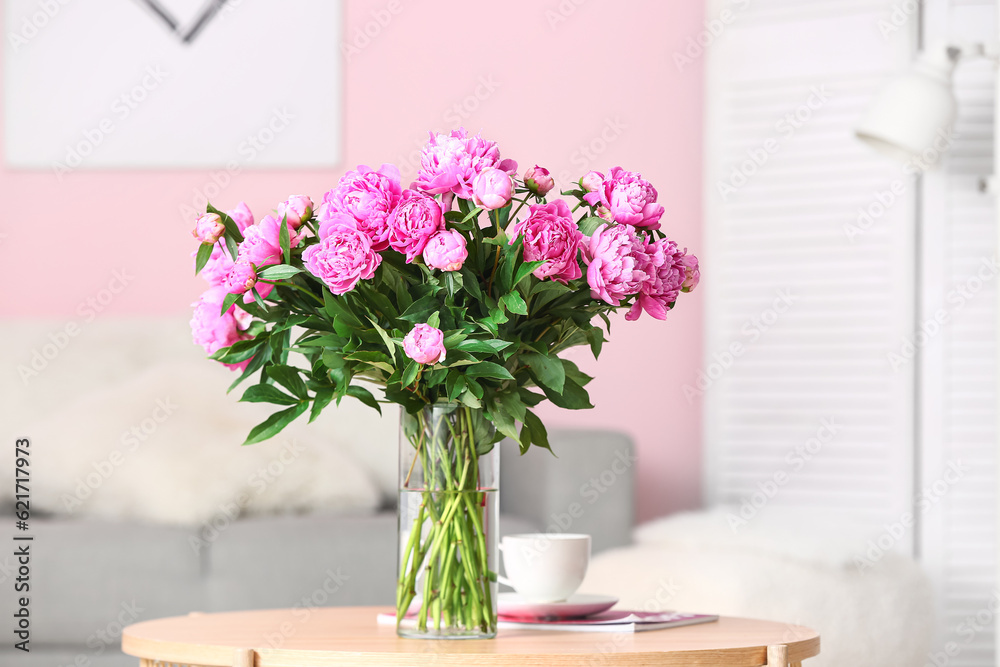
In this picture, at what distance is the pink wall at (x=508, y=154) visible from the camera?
280 cm

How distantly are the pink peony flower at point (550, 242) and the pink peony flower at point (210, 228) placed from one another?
291 millimetres

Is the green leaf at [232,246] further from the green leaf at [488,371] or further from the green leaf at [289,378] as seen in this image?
the green leaf at [488,371]

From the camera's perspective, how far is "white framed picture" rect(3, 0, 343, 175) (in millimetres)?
2799

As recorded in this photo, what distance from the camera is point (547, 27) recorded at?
284 centimetres

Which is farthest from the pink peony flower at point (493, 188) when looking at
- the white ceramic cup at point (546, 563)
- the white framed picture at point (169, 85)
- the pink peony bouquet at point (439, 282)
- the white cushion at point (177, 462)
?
the white framed picture at point (169, 85)

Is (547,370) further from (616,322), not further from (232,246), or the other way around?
(616,322)

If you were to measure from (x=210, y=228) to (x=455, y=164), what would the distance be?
25cm

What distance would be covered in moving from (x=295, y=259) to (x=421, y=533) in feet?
0.98

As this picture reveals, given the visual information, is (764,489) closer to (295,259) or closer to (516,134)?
(516,134)

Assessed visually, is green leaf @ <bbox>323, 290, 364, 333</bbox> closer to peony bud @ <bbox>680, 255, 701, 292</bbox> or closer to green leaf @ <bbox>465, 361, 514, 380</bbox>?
green leaf @ <bbox>465, 361, 514, 380</bbox>

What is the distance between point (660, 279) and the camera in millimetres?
1031

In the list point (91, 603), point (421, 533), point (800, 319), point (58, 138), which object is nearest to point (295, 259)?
point (421, 533)

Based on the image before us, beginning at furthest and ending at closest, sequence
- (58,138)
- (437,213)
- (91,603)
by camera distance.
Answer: (58,138)
(91,603)
(437,213)

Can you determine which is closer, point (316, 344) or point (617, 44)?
point (316, 344)
